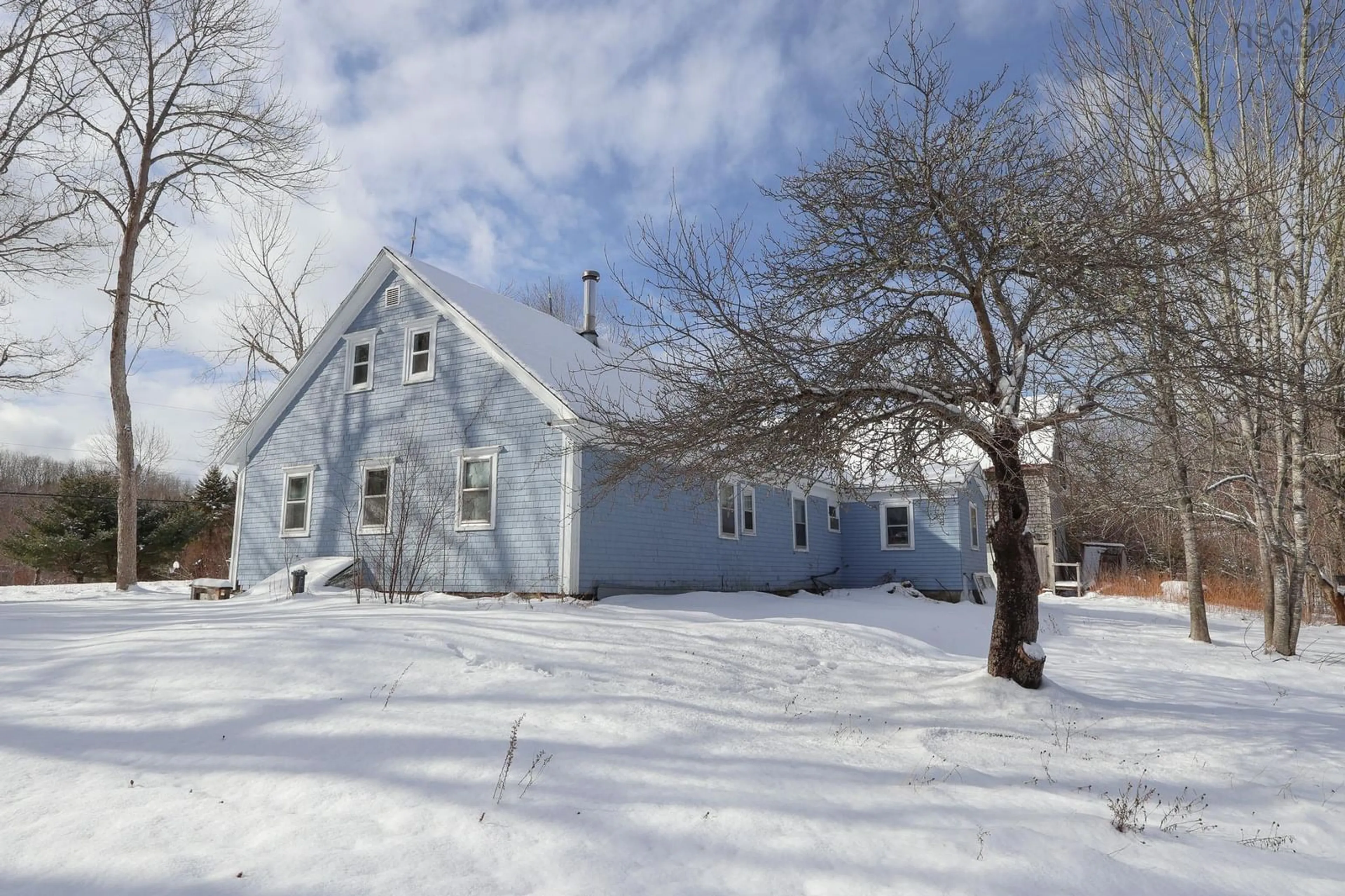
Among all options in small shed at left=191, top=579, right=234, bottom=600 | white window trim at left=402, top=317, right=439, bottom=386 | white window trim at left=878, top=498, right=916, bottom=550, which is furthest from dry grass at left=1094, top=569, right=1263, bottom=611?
small shed at left=191, top=579, right=234, bottom=600

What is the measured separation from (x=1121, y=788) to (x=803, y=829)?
2.56 meters

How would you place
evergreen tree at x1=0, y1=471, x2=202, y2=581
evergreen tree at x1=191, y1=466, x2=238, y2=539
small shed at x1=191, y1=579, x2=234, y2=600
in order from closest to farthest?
small shed at x1=191, y1=579, x2=234, y2=600 → evergreen tree at x1=0, y1=471, x2=202, y2=581 → evergreen tree at x1=191, y1=466, x2=238, y2=539

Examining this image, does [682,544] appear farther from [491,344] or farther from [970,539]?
[970,539]

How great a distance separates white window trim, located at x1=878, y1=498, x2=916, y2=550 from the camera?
22094 mm

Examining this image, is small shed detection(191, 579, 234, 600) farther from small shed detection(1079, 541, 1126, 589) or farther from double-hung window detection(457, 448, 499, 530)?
small shed detection(1079, 541, 1126, 589)

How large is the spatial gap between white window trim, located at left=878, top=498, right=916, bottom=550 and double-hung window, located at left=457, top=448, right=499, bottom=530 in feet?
39.2

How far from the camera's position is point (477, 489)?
14.6 meters

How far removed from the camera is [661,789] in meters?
4.59

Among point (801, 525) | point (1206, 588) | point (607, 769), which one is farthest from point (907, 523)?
point (607, 769)

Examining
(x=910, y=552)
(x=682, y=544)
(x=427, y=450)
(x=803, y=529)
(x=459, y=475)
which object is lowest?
(x=910, y=552)

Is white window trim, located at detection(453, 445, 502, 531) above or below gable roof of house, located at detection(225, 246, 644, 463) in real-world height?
below

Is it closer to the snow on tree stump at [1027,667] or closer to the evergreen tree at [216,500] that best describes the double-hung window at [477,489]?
the snow on tree stump at [1027,667]

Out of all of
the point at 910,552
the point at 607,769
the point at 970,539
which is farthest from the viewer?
the point at 970,539

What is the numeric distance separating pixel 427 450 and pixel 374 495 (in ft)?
5.10
